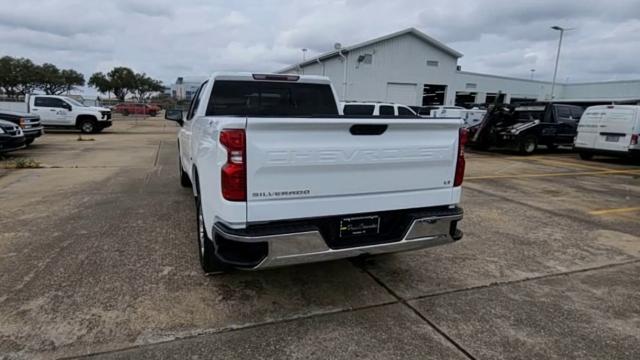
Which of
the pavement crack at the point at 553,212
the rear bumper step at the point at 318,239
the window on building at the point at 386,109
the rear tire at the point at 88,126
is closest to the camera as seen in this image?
the rear bumper step at the point at 318,239

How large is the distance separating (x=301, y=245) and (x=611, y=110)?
13.1 m

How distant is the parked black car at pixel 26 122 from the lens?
1197 centimetres

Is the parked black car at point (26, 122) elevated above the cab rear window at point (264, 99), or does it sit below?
below

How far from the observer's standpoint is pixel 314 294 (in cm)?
351

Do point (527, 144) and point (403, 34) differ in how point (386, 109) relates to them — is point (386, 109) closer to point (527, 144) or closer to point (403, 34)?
point (527, 144)

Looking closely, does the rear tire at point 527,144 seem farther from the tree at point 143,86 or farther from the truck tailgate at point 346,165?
the tree at point 143,86

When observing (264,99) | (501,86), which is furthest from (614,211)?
(501,86)

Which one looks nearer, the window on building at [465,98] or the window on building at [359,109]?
the window on building at [359,109]

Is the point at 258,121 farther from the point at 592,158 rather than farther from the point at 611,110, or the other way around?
the point at 592,158

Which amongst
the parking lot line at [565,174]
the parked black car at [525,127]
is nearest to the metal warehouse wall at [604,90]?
the parked black car at [525,127]

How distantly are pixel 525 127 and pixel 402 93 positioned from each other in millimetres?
15093

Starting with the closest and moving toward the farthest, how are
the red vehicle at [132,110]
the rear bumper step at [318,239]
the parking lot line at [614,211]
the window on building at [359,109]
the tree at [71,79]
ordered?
the rear bumper step at [318,239] < the parking lot line at [614,211] < the window on building at [359,109] < the red vehicle at [132,110] < the tree at [71,79]

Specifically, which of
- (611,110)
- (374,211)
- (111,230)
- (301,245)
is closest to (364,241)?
(374,211)

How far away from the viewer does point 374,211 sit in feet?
10.2
